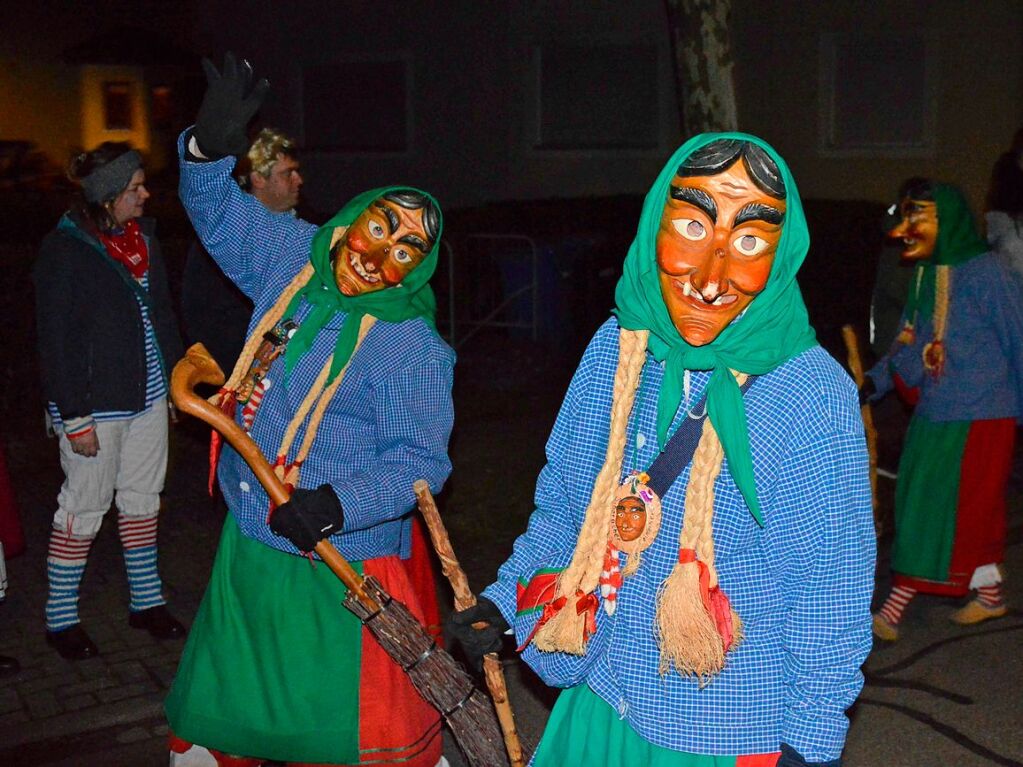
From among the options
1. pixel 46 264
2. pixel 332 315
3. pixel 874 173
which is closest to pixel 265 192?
pixel 46 264

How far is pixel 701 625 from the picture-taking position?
2494 mm

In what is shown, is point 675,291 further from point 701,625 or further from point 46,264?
point 46,264

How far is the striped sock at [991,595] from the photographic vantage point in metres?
6.00

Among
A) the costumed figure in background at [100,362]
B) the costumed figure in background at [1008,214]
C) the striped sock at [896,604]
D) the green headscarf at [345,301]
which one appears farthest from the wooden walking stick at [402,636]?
the costumed figure in background at [1008,214]

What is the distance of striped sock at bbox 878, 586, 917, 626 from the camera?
5.86 meters

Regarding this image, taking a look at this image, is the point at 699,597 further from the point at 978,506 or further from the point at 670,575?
the point at 978,506

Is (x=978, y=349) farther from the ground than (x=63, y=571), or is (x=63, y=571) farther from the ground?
(x=978, y=349)

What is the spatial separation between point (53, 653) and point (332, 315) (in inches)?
99.1

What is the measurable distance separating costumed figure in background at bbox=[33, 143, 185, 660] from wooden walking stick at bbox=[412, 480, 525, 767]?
2.23 metres

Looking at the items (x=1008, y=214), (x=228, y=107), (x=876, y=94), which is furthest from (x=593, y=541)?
(x=876, y=94)

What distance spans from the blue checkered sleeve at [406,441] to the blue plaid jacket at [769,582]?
97 cm

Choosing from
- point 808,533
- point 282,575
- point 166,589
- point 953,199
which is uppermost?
point 953,199

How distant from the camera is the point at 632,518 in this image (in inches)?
103

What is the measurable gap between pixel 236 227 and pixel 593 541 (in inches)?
74.4
